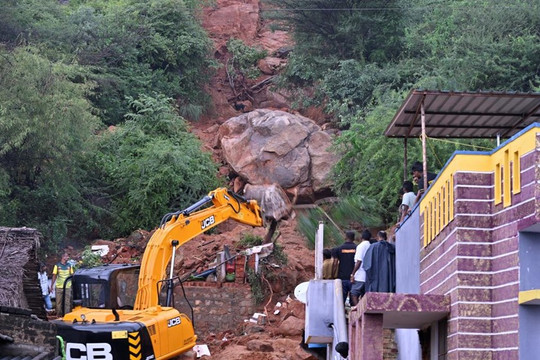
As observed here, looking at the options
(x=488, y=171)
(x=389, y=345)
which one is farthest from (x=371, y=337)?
(x=389, y=345)

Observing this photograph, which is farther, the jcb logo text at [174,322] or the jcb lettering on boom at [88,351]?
the jcb logo text at [174,322]

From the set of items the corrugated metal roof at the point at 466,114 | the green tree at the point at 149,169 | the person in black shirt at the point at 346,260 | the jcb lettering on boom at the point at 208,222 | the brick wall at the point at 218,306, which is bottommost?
the brick wall at the point at 218,306

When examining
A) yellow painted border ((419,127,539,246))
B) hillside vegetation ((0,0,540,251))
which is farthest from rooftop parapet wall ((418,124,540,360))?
hillside vegetation ((0,0,540,251))

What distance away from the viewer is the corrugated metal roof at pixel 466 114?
13.9m

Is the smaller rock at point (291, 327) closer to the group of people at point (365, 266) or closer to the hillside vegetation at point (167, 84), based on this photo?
the hillside vegetation at point (167, 84)

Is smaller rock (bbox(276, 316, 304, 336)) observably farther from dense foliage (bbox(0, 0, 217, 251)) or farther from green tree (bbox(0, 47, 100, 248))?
dense foliage (bbox(0, 0, 217, 251))

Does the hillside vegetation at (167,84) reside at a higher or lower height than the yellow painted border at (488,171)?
higher

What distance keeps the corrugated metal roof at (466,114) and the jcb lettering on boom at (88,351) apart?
19.9 ft

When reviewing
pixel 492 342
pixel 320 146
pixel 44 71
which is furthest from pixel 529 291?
pixel 320 146

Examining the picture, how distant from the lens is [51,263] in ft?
96.5

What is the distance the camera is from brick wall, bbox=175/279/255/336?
Answer: 82.7 ft

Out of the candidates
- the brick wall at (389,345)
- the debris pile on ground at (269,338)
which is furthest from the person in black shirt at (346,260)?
the debris pile on ground at (269,338)

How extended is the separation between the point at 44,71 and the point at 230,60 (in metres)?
17.0

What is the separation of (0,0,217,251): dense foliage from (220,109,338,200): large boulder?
1722 mm
